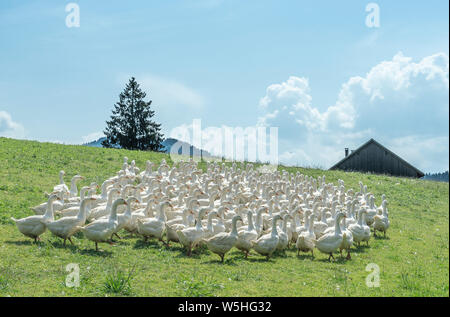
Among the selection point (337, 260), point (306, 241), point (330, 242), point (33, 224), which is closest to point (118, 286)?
point (33, 224)

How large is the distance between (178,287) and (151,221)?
15.9 feet

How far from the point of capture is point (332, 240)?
48.5 ft

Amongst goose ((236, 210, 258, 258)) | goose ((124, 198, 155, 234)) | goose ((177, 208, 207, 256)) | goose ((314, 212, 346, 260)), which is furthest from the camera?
goose ((124, 198, 155, 234))

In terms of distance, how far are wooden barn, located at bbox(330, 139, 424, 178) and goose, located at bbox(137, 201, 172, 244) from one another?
48788mm

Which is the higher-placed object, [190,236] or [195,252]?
[190,236]

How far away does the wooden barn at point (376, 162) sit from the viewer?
187 ft

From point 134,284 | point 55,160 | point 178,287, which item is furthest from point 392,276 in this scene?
point 55,160

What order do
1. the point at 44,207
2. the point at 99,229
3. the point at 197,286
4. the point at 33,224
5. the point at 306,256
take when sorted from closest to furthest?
the point at 197,286 → the point at 99,229 → the point at 33,224 → the point at 306,256 → the point at 44,207

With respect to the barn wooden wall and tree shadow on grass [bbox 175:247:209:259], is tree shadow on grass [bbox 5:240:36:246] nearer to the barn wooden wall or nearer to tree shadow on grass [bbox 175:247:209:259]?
tree shadow on grass [bbox 175:247:209:259]

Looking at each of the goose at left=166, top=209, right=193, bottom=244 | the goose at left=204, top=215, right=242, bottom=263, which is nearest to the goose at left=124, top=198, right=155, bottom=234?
the goose at left=166, top=209, right=193, bottom=244

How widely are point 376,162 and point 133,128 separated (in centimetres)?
3960

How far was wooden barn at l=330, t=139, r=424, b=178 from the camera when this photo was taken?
56969mm

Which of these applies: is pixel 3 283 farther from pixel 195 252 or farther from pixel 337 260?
pixel 337 260

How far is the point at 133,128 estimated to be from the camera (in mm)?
72000
